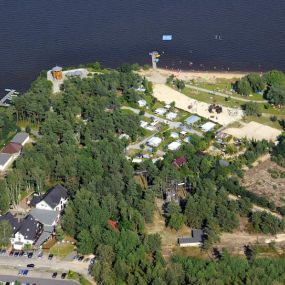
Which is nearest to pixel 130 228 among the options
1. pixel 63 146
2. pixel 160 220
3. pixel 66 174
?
pixel 160 220

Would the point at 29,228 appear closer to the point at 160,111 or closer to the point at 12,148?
the point at 12,148

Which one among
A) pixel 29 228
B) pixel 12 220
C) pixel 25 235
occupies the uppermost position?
pixel 12 220

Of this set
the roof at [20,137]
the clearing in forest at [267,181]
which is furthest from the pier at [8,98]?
the clearing in forest at [267,181]

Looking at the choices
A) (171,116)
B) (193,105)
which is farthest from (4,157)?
(193,105)

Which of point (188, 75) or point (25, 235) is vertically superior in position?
point (188, 75)

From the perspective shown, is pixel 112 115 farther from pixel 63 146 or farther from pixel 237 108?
pixel 237 108
